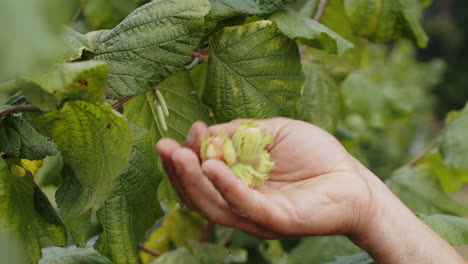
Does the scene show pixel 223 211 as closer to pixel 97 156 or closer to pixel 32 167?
pixel 97 156

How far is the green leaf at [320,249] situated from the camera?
5.32 ft

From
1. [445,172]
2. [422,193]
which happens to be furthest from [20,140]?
[445,172]

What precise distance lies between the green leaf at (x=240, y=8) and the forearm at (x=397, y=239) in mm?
423

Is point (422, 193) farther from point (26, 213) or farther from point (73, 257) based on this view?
point (26, 213)

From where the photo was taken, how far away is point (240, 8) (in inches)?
38.3

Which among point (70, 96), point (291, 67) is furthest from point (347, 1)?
point (70, 96)

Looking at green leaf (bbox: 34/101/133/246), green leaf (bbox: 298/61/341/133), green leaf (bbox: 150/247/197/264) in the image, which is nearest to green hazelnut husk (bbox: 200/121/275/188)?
green leaf (bbox: 34/101/133/246)

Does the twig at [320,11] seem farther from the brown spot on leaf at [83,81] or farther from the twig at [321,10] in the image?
the brown spot on leaf at [83,81]

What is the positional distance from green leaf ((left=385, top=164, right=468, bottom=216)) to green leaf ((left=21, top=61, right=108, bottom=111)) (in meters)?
1.12

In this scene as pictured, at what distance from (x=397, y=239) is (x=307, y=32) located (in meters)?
0.45

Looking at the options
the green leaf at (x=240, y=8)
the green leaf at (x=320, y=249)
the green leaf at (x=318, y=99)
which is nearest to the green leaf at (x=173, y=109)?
the green leaf at (x=240, y=8)

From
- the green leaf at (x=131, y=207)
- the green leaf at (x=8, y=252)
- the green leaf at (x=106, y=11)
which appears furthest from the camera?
the green leaf at (x=106, y=11)

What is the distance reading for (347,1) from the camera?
1463 mm

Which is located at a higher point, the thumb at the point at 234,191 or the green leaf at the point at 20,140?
the green leaf at the point at 20,140
